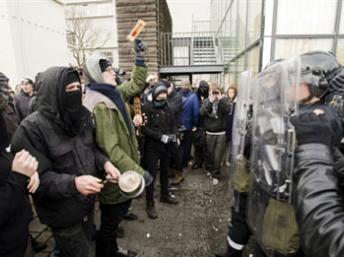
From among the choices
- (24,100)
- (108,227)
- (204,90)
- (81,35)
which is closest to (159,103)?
(108,227)

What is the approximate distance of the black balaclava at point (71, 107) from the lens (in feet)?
5.79

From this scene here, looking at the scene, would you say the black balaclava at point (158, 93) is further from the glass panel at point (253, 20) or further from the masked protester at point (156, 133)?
the glass panel at point (253, 20)

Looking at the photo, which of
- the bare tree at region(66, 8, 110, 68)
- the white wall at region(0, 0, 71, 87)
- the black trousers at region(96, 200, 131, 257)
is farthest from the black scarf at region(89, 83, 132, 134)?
the bare tree at region(66, 8, 110, 68)

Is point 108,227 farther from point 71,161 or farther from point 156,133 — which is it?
point 156,133

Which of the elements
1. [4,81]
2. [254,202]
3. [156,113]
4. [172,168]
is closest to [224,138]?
[172,168]

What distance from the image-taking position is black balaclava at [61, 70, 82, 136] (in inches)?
69.5

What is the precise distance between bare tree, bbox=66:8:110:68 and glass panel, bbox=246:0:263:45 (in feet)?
46.6

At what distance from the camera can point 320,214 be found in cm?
83

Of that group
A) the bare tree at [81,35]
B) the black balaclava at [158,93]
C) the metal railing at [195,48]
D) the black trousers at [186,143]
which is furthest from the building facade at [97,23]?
the black balaclava at [158,93]

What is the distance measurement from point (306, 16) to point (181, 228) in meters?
4.32

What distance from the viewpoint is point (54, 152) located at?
1751 millimetres

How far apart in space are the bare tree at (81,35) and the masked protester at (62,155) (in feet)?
56.6

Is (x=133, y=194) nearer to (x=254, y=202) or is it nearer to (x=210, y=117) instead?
(x=254, y=202)

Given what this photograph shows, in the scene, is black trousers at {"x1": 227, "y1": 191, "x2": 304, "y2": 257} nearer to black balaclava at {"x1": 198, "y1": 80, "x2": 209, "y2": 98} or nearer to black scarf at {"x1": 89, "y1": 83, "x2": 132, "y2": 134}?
black scarf at {"x1": 89, "y1": 83, "x2": 132, "y2": 134}
